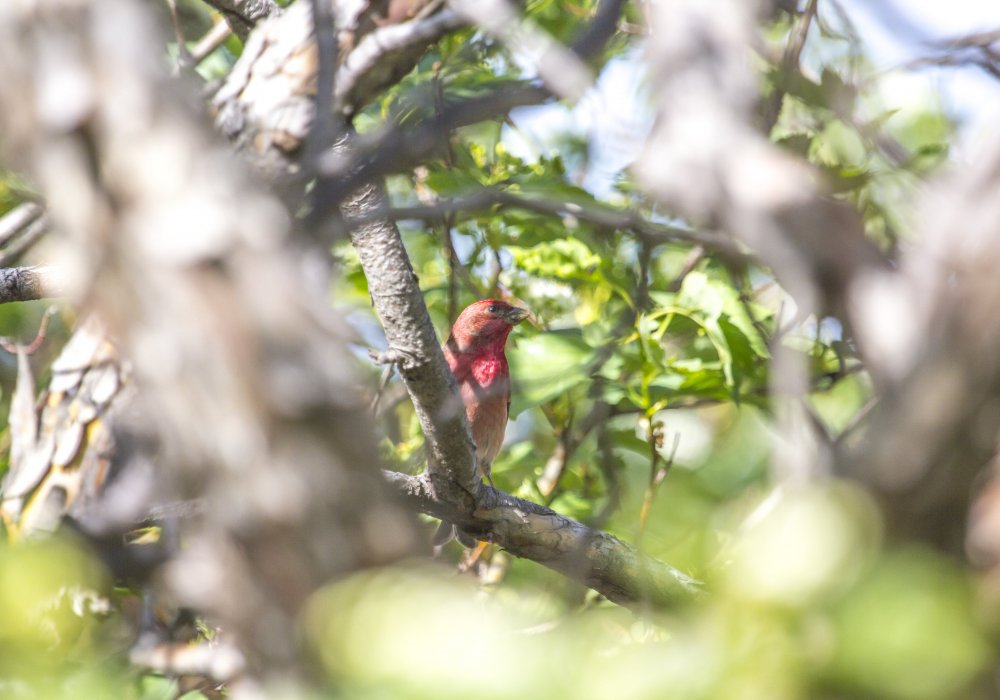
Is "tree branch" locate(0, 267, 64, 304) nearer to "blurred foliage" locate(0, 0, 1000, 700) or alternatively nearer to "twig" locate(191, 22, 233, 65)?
"blurred foliage" locate(0, 0, 1000, 700)

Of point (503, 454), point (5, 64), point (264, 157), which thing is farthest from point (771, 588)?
point (503, 454)

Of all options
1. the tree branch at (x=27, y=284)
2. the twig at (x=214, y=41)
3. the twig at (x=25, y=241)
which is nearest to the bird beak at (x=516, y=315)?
the twig at (x=214, y=41)

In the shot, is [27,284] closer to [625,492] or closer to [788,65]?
[625,492]

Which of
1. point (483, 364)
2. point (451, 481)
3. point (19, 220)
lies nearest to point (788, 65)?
point (451, 481)

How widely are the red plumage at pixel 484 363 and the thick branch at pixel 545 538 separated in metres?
1.53

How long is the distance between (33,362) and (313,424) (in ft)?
15.9

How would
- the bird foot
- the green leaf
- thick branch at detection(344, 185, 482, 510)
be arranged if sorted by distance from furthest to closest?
1. the bird foot
2. the green leaf
3. thick branch at detection(344, 185, 482, 510)

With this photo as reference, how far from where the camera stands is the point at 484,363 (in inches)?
245

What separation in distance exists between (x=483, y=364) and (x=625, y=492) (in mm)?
2290

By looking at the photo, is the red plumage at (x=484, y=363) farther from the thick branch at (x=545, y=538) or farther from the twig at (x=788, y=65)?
the twig at (x=788, y=65)

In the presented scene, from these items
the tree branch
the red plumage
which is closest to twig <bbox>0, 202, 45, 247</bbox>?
the tree branch

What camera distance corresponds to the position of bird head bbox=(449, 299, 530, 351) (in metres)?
5.57

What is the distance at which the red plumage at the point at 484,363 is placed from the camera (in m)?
5.62

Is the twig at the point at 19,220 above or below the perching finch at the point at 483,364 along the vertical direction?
above
